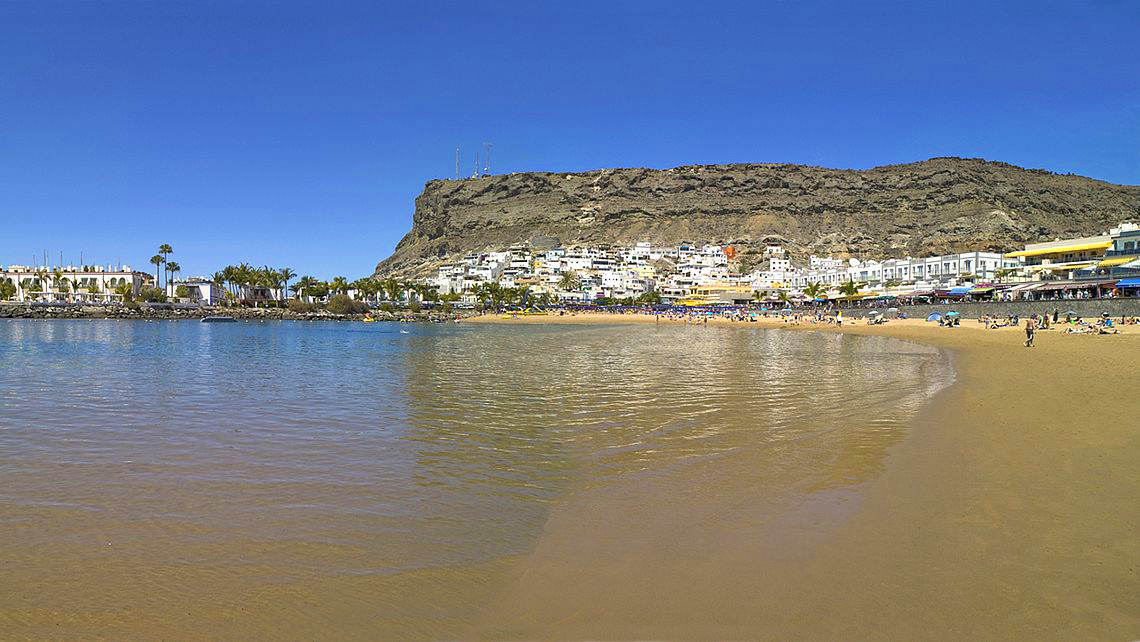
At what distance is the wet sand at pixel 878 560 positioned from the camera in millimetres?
3988

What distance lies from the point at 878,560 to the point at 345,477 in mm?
5561

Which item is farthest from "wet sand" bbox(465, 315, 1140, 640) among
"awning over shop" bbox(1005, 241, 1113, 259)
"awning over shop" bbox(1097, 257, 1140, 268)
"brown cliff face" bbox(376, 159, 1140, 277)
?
"brown cliff face" bbox(376, 159, 1140, 277)

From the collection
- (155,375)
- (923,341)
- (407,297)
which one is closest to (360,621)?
(155,375)

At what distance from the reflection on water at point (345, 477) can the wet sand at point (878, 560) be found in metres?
0.47

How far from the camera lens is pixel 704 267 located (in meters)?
162

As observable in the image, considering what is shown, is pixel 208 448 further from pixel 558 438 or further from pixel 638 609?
pixel 638 609

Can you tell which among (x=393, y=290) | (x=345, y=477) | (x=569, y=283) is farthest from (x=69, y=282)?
(x=345, y=477)

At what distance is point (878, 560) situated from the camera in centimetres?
495

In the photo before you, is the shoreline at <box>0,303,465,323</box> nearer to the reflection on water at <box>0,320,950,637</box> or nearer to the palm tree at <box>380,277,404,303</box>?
the palm tree at <box>380,277,404,303</box>

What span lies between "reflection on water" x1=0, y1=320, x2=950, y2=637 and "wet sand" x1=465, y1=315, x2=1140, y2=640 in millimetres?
472

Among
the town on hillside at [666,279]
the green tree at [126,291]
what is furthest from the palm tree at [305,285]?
the green tree at [126,291]

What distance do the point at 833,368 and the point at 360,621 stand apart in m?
20.2

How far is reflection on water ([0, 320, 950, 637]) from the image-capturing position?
4426 mm

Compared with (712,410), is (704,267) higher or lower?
higher
